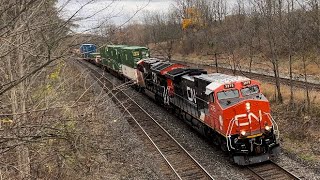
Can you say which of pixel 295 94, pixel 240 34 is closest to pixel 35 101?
pixel 295 94

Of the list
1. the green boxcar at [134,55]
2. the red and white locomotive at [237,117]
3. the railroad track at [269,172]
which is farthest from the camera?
the green boxcar at [134,55]

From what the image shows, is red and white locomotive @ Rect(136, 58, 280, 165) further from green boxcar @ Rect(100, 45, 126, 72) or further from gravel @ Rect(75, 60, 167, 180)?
green boxcar @ Rect(100, 45, 126, 72)

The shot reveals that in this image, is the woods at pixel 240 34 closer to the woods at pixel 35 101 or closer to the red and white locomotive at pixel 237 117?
the red and white locomotive at pixel 237 117

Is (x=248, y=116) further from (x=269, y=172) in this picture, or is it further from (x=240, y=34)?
(x=240, y=34)

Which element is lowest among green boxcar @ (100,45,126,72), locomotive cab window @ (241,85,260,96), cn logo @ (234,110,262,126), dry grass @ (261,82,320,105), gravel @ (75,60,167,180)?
gravel @ (75,60,167,180)

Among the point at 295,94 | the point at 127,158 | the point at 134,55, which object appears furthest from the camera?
the point at 134,55

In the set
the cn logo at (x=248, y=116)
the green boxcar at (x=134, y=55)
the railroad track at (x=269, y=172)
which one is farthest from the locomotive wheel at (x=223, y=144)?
the green boxcar at (x=134, y=55)

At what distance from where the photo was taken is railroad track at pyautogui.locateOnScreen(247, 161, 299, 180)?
1185 cm

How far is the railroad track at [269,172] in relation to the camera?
1185cm

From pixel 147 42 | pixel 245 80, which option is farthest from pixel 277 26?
pixel 147 42

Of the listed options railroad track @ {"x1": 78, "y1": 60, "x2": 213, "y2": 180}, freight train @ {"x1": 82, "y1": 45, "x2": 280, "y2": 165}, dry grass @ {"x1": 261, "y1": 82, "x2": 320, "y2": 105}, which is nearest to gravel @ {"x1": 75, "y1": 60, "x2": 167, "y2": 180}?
railroad track @ {"x1": 78, "y1": 60, "x2": 213, "y2": 180}

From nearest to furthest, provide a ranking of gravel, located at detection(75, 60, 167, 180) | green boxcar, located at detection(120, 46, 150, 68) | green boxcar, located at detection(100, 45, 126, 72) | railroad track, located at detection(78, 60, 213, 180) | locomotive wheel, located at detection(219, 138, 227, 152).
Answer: railroad track, located at detection(78, 60, 213, 180)
gravel, located at detection(75, 60, 167, 180)
locomotive wheel, located at detection(219, 138, 227, 152)
green boxcar, located at detection(120, 46, 150, 68)
green boxcar, located at detection(100, 45, 126, 72)

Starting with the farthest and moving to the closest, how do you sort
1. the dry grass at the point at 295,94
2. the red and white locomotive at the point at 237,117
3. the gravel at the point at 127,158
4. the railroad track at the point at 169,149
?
the dry grass at the point at 295,94 → the gravel at the point at 127,158 → the red and white locomotive at the point at 237,117 → the railroad track at the point at 169,149

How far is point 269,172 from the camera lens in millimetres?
12391
